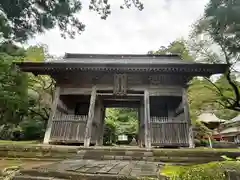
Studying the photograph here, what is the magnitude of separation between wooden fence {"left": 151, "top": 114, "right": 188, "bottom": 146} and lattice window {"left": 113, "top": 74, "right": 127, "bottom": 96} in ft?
6.33

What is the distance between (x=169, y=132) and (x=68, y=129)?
168 inches

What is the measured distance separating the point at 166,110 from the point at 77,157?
5625 millimetres

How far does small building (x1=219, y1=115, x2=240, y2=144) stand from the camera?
23031 mm

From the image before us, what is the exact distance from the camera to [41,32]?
17.6 feet

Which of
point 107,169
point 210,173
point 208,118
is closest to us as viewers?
point 210,173

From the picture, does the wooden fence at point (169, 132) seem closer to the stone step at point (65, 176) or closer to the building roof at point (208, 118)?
the stone step at point (65, 176)

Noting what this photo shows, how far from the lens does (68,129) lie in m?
7.52

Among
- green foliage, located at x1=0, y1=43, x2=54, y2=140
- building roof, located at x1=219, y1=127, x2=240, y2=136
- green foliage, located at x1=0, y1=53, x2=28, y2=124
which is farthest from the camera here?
building roof, located at x1=219, y1=127, x2=240, y2=136

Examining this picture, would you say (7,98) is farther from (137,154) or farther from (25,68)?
(137,154)

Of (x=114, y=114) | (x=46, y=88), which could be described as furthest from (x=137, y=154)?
(x=114, y=114)

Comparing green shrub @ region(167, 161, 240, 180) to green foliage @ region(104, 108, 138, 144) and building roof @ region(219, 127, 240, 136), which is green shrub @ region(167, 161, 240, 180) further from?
building roof @ region(219, 127, 240, 136)

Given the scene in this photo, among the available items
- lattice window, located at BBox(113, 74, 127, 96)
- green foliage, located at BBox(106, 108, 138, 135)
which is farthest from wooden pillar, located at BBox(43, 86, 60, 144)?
green foliage, located at BBox(106, 108, 138, 135)

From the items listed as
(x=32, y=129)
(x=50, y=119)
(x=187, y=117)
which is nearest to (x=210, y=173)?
(x=187, y=117)

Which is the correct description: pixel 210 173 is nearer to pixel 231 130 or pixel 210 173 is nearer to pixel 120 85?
pixel 120 85
